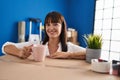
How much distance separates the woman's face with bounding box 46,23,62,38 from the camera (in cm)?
138

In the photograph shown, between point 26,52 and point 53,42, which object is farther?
point 53,42

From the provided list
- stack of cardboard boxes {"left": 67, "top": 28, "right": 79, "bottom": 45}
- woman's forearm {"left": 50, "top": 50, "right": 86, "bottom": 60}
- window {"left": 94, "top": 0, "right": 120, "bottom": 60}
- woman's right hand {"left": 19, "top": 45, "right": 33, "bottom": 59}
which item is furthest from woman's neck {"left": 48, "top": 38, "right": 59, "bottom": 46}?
stack of cardboard boxes {"left": 67, "top": 28, "right": 79, "bottom": 45}

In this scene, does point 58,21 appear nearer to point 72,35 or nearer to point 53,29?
point 53,29

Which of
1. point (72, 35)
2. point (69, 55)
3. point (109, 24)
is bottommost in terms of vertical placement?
point (69, 55)

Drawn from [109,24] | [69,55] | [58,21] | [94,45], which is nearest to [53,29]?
[58,21]

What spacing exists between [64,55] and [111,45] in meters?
2.61

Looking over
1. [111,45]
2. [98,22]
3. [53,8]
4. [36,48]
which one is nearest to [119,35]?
[111,45]

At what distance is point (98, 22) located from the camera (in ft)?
12.5

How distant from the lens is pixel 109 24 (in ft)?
11.9

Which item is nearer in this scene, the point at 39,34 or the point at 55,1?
the point at 39,34

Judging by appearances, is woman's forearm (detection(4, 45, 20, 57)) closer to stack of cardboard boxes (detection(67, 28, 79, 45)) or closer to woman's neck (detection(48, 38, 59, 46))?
woman's neck (detection(48, 38, 59, 46))

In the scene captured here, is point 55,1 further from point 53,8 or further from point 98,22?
point 98,22

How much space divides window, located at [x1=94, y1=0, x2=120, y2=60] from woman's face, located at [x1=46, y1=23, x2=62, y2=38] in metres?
2.05

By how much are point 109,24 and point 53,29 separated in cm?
251
